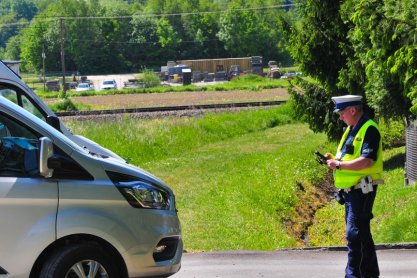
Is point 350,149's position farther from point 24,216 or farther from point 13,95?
point 13,95

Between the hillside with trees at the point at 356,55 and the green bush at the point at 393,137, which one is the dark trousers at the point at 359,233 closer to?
the hillside with trees at the point at 356,55

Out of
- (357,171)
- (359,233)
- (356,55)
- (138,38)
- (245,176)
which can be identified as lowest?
(138,38)

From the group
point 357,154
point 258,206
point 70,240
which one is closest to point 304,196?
point 258,206

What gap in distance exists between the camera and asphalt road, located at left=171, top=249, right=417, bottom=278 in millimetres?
8992

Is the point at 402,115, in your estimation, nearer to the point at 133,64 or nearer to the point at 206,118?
the point at 206,118

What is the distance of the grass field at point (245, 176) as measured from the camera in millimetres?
13625

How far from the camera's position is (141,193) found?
714cm

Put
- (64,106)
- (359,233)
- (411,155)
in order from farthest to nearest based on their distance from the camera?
(64,106), (411,155), (359,233)

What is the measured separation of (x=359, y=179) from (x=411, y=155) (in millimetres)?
8751

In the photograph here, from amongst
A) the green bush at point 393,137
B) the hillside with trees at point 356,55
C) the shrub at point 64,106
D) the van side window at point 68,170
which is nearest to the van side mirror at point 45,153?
the van side window at point 68,170

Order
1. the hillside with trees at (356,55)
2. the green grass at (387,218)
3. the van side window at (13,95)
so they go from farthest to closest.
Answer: the green grass at (387,218)
the hillside with trees at (356,55)
the van side window at (13,95)

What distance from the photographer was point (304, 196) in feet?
62.4

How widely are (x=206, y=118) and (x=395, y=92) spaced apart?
20.9m

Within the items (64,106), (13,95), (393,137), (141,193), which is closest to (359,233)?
(141,193)
